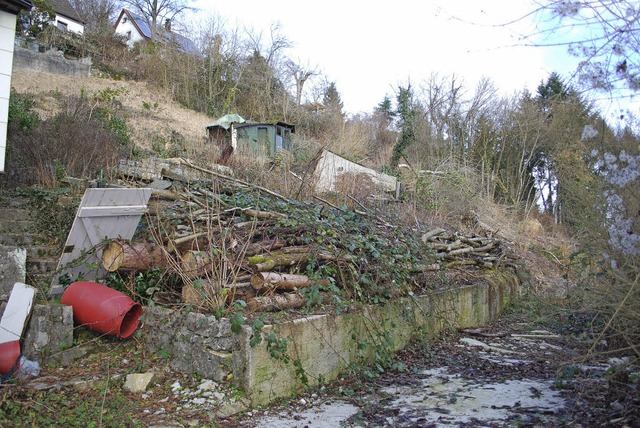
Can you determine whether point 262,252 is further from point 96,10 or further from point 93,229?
point 96,10

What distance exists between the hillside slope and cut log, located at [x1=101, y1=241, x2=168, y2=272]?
12.1 meters

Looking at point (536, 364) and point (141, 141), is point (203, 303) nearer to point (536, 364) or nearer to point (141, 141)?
point (536, 364)

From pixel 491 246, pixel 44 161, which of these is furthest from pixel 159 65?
pixel 491 246

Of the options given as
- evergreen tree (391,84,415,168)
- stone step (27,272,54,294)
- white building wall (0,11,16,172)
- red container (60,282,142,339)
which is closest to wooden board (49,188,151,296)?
stone step (27,272,54,294)

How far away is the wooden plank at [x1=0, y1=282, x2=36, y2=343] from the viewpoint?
467 cm

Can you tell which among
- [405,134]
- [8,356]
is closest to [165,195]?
[8,356]

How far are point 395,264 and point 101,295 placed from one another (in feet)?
12.2

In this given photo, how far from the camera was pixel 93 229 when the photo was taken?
5719 mm

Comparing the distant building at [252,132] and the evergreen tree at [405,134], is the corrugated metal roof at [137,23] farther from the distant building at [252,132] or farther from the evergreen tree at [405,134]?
the evergreen tree at [405,134]

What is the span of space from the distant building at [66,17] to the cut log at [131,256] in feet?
110

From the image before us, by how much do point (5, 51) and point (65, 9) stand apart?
29.0 meters

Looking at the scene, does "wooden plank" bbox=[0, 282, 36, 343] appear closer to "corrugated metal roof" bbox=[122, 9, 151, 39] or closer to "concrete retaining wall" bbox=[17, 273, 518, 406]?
"concrete retaining wall" bbox=[17, 273, 518, 406]

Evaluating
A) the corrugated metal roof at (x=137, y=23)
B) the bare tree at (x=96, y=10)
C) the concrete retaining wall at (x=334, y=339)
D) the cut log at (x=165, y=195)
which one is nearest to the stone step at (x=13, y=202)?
the cut log at (x=165, y=195)

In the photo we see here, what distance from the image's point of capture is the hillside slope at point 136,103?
18.6 meters
